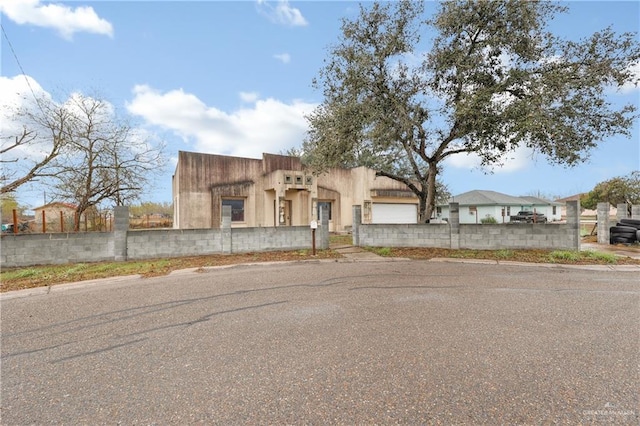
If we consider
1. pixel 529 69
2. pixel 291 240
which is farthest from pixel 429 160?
pixel 291 240

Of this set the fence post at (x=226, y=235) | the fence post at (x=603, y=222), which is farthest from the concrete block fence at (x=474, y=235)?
the fence post at (x=226, y=235)

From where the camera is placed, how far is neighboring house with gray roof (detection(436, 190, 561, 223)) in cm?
3544

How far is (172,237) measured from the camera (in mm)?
9906

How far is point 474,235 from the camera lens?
10711 mm

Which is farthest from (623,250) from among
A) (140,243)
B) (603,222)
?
(140,243)

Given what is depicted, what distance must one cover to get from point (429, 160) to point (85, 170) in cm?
1458

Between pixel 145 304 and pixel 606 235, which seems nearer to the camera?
pixel 145 304

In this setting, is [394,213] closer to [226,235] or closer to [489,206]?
[226,235]

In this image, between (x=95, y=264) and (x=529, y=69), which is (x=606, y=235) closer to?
Result: (x=529, y=69)

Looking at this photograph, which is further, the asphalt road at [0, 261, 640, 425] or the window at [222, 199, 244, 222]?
the window at [222, 199, 244, 222]

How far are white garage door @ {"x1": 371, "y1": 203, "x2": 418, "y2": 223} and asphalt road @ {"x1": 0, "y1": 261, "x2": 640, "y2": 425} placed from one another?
15518mm

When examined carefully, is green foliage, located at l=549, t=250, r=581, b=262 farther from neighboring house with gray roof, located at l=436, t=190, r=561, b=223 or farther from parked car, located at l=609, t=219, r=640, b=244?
neighboring house with gray roof, located at l=436, t=190, r=561, b=223

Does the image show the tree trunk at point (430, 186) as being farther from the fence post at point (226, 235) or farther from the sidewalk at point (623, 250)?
the fence post at point (226, 235)

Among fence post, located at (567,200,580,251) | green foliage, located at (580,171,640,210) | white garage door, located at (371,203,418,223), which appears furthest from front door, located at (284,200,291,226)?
green foliage, located at (580,171,640,210)
